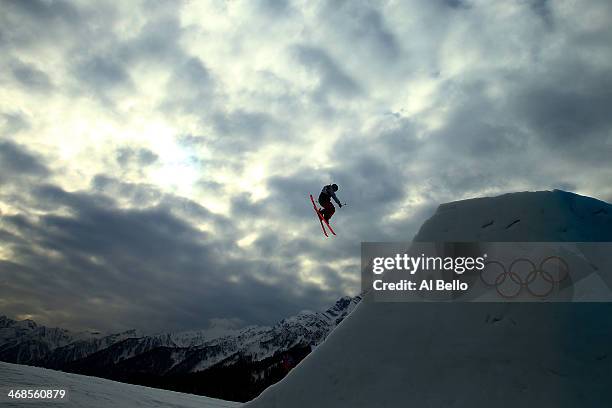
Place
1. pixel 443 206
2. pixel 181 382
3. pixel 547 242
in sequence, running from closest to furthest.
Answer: pixel 547 242 < pixel 443 206 < pixel 181 382

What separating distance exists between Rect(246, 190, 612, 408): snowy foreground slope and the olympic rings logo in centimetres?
39

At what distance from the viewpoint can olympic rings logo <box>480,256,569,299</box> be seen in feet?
32.3

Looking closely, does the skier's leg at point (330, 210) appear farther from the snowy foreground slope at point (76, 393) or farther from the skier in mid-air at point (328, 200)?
the snowy foreground slope at point (76, 393)

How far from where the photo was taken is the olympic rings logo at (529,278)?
9844mm

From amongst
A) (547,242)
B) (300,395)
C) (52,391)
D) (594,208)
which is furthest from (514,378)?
(52,391)

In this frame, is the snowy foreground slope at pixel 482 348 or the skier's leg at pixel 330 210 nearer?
the snowy foreground slope at pixel 482 348

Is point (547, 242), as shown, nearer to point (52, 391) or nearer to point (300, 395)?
point (300, 395)

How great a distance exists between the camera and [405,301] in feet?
35.0

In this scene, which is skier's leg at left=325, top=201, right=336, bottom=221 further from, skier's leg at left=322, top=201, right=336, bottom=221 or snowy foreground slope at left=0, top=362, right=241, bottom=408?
snowy foreground slope at left=0, top=362, right=241, bottom=408

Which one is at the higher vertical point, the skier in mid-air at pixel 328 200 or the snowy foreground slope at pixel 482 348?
the skier in mid-air at pixel 328 200

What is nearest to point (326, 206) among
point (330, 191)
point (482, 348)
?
point (330, 191)

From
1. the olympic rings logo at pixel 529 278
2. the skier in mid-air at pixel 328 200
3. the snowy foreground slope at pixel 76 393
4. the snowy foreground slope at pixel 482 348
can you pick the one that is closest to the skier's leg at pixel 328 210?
the skier in mid-air at pixel 328 200

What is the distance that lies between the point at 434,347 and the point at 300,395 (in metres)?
3.51

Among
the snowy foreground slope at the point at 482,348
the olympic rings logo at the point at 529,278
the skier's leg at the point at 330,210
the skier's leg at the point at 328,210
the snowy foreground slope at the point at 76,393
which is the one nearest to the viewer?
the snowy foreground slope at the point at 482,348
